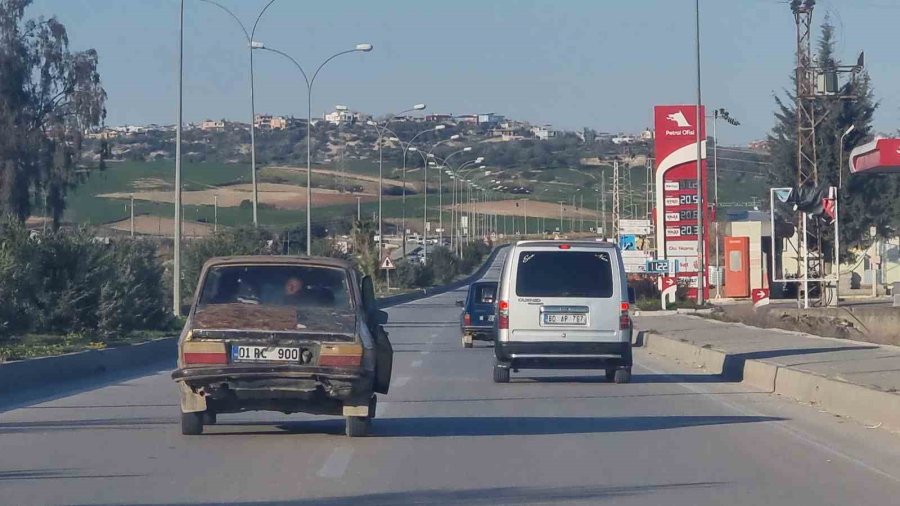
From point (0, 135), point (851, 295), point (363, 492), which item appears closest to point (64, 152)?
point (0, 135)

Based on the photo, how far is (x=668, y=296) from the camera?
47250 millimetres

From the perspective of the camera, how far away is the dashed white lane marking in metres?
10.0

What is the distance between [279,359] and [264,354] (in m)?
0.15

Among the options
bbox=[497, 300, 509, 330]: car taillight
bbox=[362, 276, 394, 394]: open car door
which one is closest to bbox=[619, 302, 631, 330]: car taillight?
bbox=[497, 300, 509, 330]: car taillight

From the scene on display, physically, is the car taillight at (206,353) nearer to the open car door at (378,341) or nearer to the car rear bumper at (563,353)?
the open car door at (378,341)

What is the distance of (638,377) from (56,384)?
925 centimetres

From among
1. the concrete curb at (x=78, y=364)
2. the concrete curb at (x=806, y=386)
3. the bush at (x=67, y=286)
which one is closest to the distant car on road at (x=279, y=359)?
the concrete curb at (x=806, y=386)

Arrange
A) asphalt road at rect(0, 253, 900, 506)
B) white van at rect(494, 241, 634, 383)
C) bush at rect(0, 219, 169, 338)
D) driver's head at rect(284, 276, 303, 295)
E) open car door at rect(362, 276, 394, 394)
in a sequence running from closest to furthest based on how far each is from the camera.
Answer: asphalt road at rect(0, 253, 900, 506)
open car door at rect(362, 276, 394, 394)
driver's head at rect(284, 276, 303, 295)
white van at rect(494, 241, 634, 383)
bush at rect(0, 219, 169, 338)

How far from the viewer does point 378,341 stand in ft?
40.6

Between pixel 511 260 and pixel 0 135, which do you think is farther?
pixel 0 135

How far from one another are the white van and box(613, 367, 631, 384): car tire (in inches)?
27.6

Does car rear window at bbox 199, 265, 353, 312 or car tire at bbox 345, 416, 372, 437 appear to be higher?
car rear window at bbox 199, 265, 353, 312

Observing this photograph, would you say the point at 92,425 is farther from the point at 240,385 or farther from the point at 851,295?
the point at 851,295

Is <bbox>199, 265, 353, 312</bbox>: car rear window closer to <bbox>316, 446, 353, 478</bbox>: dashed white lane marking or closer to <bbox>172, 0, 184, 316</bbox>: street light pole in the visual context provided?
<bbox>316, 446, 353, 478</bbox>: dashed white lane marking
